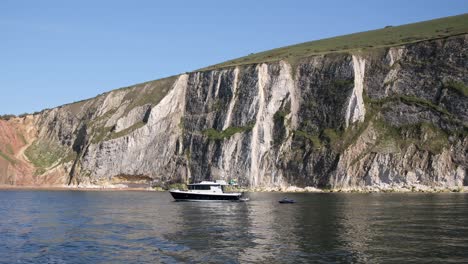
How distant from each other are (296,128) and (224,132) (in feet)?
52.3

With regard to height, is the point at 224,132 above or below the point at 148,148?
above

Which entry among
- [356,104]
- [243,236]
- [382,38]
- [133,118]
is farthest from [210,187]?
[382,38]

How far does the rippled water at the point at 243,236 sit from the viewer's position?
30766 mm

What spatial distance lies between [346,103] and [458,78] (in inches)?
843

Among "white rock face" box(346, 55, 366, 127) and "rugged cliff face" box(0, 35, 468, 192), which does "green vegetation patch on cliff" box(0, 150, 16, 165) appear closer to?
"rugged cliff face" box(0, 35, 468, 192)

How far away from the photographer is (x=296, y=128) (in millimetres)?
114500

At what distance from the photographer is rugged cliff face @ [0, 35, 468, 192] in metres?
98.6

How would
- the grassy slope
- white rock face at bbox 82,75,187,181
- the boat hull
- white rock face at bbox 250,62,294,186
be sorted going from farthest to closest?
1. white rock face at bbox 82,75,187,181
2. the grassy slope
3. white rock face at bbox 250,62,294,186
4. the boat hull

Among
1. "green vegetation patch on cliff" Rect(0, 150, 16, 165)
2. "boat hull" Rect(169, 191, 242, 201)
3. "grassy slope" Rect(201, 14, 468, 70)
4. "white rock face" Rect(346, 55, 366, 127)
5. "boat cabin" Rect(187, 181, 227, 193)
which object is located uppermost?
"grassy slope" Rect(201, 14, 468, 70)

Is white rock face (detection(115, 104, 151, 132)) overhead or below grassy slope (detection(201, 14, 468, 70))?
below

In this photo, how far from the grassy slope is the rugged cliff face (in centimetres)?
961

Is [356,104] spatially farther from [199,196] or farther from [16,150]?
[16,150]

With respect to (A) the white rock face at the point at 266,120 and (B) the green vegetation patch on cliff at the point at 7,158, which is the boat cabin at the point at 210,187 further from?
(B) the green vegetation patch on cliff at the point at 7,158

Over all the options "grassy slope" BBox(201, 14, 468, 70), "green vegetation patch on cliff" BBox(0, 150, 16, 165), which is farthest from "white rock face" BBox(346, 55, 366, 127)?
"green vegetation patch on cliff" BBox(0, 150, 16, 165)
